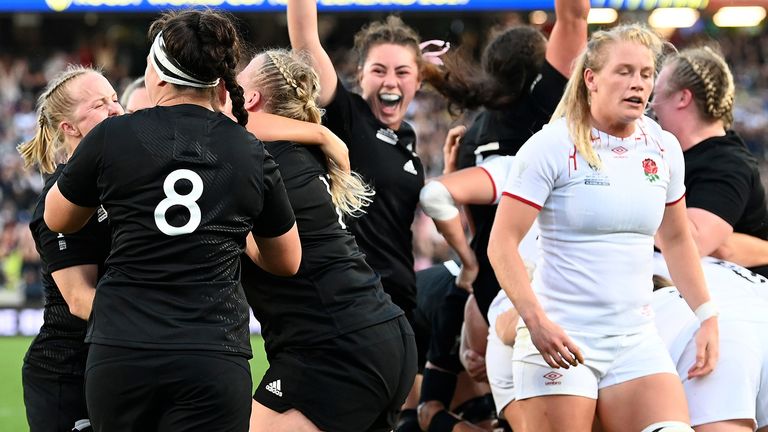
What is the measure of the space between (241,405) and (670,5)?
534 inches

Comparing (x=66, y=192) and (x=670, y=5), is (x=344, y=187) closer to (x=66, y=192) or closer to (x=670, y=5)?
(x=66, y=192)

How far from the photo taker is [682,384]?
411cm

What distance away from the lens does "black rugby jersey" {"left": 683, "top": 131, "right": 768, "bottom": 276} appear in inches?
181

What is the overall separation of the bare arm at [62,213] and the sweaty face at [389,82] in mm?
2095

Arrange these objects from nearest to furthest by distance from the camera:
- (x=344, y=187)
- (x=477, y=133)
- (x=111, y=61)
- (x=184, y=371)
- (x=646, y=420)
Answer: (x=184, y=371), (x=646, y=420), (x=344, y=187), (x=477, y=133), (x=111, y=61)

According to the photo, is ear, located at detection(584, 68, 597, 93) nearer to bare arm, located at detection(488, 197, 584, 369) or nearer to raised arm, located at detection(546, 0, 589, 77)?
bare arm, located at detection(488, 197, 584, 369)

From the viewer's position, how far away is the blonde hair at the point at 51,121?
4.09 metres

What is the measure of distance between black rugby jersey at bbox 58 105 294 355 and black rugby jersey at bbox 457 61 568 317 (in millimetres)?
2267

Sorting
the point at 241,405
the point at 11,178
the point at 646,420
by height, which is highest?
the point at 241,405

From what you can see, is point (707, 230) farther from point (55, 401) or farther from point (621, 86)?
point (55, 401)

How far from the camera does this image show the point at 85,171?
3.10 metres

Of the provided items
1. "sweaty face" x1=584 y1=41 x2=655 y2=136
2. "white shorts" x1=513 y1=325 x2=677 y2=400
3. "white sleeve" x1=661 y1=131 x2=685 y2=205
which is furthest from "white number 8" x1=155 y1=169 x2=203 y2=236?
"white sleeve" x1=661 y1=131 x2=685 y2=205

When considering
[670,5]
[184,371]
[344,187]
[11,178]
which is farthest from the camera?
[11,178]

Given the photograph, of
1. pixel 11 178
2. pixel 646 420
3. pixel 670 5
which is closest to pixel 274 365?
pixel 646 420
